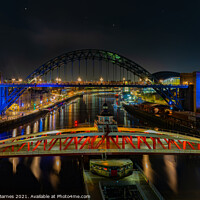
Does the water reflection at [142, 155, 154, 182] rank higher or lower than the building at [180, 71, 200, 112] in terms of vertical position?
lower

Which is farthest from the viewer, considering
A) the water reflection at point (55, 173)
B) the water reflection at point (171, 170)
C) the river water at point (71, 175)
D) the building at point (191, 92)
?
Result: the building at point (191, 92)

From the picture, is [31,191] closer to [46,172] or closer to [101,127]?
[46,172]

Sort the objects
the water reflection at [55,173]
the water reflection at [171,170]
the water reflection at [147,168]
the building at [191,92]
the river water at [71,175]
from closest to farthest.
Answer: the river water at [71,175] < the water reflection at [55,173] < the water reflection at [171,170] < the water reflection at [147,168] < the building at [191,92]

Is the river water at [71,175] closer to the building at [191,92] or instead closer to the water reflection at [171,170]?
the water reflection at [171,170]

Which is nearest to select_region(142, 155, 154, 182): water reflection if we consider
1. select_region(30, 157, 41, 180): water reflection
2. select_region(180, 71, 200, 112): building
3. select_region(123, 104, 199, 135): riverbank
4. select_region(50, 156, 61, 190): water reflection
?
select_region(50, 156, 61, 190): water reflection

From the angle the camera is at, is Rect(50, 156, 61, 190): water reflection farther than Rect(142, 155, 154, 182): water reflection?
No

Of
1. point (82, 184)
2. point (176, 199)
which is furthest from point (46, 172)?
point (176, 199)

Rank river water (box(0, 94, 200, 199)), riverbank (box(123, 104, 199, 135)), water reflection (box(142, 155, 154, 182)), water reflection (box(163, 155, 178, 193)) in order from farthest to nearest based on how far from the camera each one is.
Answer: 1. riverbank (box(123, 104, 199, 135))
2. water reflection (box(142, 155, 154, 182))
3. water reflection (box(163, 155, 178, 193))
4. river water (box(0, 94, 200, 199))

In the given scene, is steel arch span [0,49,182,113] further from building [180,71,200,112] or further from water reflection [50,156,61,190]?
water reflection [50,156,61,190]

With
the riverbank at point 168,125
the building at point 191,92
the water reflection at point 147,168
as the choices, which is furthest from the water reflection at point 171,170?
the building at point 191,92
